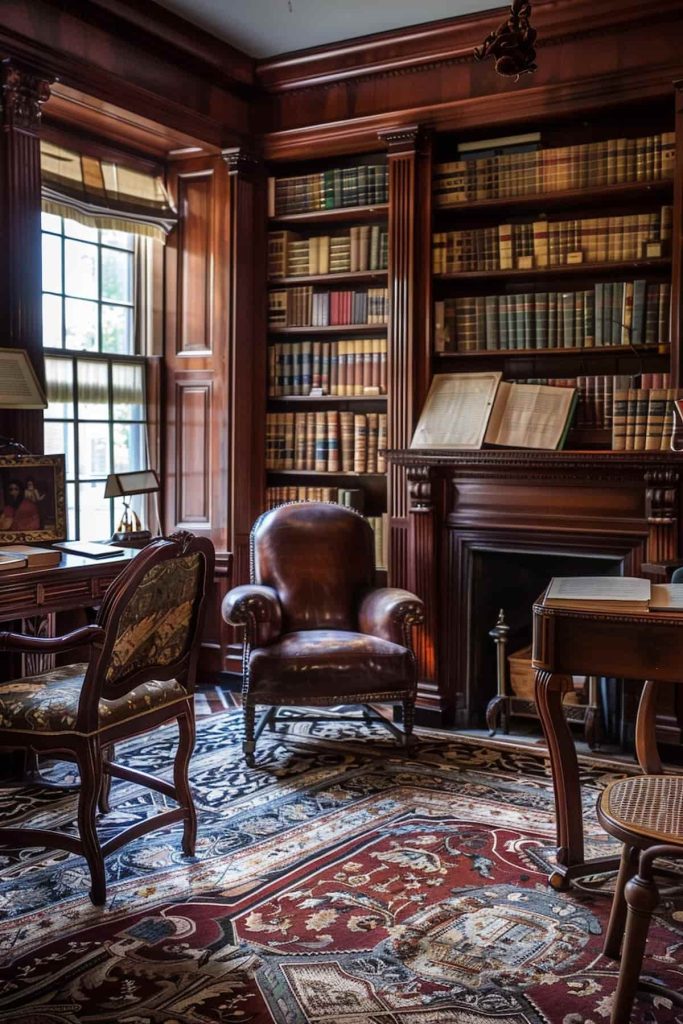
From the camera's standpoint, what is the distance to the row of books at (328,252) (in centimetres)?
517

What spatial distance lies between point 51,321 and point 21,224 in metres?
0.92

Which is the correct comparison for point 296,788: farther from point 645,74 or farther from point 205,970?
point 645,74

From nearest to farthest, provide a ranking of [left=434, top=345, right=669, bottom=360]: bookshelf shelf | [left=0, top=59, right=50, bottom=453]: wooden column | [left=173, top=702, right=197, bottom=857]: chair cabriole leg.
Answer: [left=173, top=702, right=197, bottom=857]: chair cabriole leg → [left=0, top=59, right=50, bottom=453]: wooden column → [left=434, top=345, right=669, bottom=360]: bookshelf shelf

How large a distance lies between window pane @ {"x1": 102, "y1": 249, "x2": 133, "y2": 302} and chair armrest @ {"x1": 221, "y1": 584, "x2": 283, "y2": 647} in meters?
1.98

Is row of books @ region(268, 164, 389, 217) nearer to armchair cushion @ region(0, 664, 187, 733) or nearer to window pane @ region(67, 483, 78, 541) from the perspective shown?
window pane @ region(67, 483, 78, 541)

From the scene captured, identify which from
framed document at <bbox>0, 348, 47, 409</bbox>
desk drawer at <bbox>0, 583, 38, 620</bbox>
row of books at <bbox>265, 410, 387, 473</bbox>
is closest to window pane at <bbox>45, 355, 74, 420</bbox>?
framed document at <bbox>0, 348, 47, 409</bbox>

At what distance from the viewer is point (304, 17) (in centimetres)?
462

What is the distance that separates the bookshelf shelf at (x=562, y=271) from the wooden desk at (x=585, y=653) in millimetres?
2443

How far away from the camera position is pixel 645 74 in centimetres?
432

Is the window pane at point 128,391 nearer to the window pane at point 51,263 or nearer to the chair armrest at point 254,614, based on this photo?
the window pane at point 51,263

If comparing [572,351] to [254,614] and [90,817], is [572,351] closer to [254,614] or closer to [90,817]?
[254,614]

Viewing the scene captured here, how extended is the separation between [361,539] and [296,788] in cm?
135

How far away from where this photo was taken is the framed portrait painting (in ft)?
12.9

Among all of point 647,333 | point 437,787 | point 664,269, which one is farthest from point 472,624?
point 664,269
